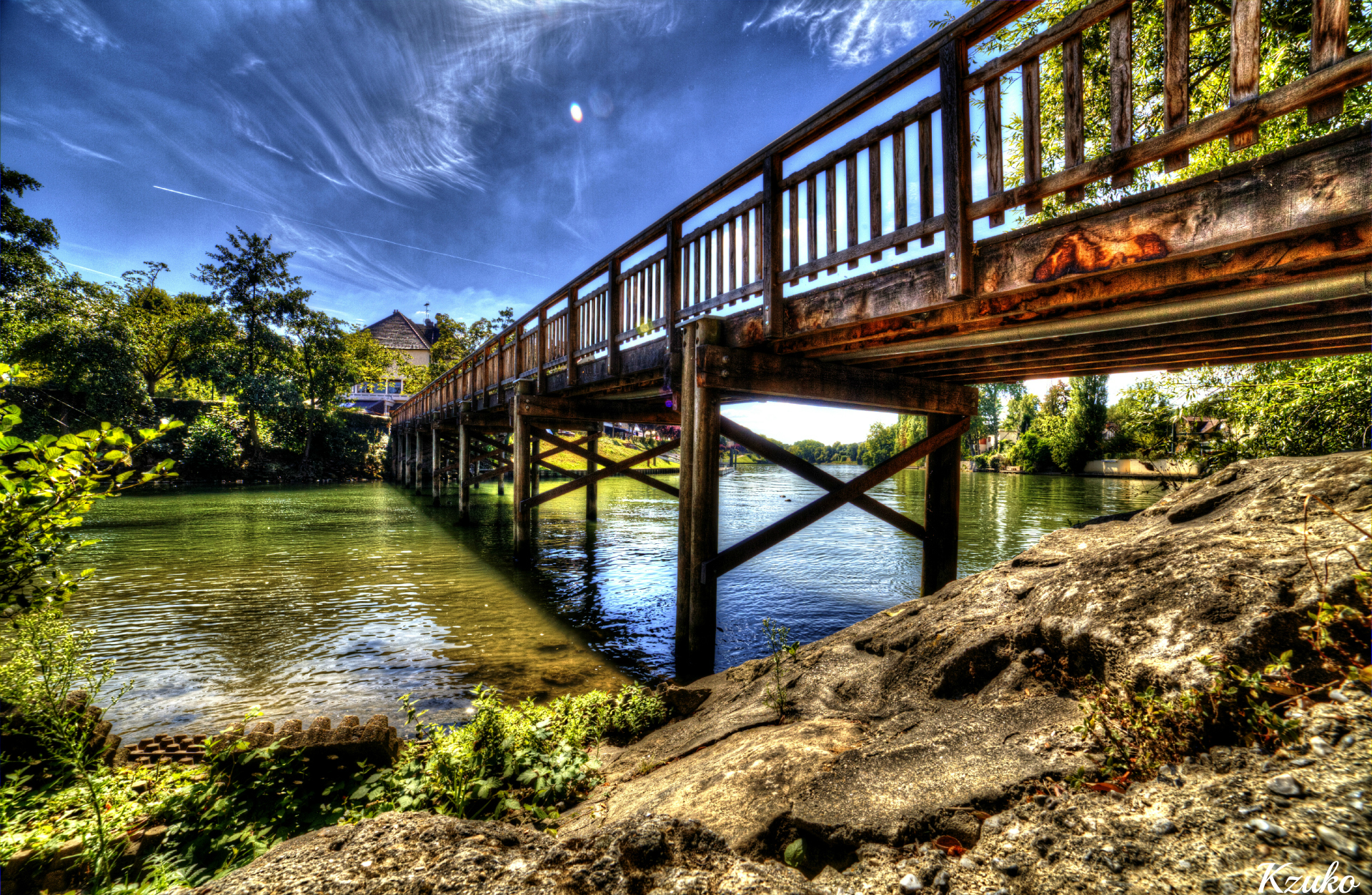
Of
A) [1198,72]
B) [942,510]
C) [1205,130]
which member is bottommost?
[942,510]

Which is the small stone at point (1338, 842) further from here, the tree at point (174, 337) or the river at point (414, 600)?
the tree at point (174, 337)

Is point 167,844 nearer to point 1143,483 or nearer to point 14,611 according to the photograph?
point 14,611

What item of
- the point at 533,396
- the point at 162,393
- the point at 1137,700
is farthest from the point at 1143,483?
the point at 162,393

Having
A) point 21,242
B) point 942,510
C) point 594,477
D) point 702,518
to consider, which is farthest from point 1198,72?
point 21,242

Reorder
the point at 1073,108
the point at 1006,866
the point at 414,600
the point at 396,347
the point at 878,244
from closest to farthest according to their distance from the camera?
the point at 1006,866 < the point at 1073,108 < the point at 878,244 < the point at 414,600 < the point at 396,347

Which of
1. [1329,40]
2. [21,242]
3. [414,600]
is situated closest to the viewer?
[1329,40]

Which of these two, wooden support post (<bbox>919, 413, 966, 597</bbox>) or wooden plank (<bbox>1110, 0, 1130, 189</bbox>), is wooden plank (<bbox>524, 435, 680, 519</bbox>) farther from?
wooden plank (<bbox>1110, 0, 1130, 189</bbox>)

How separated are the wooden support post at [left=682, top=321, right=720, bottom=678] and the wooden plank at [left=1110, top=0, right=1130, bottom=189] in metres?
3.45

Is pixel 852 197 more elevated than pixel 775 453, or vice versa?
pixel 852 197

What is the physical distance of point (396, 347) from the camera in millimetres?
61094

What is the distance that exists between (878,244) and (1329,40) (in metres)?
2.17

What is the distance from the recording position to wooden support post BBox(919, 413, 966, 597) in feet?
24.8

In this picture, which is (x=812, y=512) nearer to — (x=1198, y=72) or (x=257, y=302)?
(x=1198, y=72)

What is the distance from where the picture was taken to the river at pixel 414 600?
5242mm
